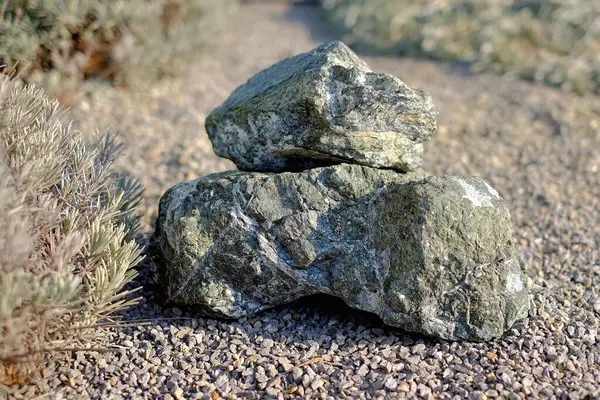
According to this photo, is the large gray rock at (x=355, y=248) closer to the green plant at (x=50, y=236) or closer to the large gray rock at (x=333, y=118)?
the large gray rock at (x=333, y=118)

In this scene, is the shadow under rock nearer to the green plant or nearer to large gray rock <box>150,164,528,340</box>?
large gray rock <box>150,164,528,340</box>

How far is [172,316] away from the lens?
123 inches

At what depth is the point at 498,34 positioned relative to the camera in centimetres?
730

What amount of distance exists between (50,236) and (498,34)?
6212 millimetres

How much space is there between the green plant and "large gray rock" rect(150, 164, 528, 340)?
15.0 inches

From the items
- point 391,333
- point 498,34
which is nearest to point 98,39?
point 391,333

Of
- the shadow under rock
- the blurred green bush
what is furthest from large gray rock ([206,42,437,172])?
the blurred green bush

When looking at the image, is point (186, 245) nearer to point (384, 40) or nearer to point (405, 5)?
point (384, 40)

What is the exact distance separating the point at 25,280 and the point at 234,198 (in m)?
1.00

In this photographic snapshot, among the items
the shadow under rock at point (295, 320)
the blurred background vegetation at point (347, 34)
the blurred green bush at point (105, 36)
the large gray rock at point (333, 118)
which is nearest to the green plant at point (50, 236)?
the shadow under rock at point (295, 320)

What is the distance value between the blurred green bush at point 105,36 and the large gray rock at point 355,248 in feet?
8.07

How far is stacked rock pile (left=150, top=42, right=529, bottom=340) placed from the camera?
8.97ft

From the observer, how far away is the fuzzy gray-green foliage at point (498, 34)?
6766mm

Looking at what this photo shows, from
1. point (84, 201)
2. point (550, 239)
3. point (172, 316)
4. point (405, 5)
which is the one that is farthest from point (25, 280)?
point (405, 5)
